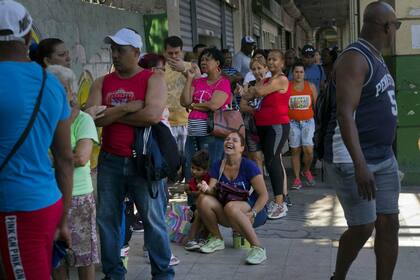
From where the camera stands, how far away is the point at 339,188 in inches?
156

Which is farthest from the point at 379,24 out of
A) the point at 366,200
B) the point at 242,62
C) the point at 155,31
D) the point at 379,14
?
the point at 242,62

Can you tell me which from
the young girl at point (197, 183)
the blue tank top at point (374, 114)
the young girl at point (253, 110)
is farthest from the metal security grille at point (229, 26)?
the blue tank top at point (374, 114)

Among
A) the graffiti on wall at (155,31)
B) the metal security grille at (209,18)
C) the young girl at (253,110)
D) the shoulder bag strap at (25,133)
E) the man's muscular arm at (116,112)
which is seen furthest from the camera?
the metal security grille at (209,18)

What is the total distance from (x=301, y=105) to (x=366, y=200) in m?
4.52

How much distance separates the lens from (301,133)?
27.3 feet

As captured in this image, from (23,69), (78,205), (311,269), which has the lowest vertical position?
(311,269)

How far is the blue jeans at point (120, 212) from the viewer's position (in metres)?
4.19

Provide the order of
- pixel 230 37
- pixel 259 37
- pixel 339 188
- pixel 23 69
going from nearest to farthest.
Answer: pixel 23 69
pixel 339 188
pixel 230 37
pixel 259 37

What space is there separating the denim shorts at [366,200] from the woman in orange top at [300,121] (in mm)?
4220

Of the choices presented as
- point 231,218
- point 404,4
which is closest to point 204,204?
point 231,218

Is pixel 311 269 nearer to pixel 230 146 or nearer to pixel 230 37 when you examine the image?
pixel 230 146

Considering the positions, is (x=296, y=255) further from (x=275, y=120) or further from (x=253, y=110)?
(x=253, y=110)

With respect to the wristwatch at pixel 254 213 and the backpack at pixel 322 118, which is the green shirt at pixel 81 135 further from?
the wristwatch at pixel 254 213

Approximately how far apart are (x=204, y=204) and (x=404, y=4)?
12.7 ft
